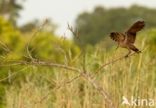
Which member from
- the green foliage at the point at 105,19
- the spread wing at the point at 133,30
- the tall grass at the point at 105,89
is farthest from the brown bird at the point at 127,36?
the green foliage at the point at 105,19

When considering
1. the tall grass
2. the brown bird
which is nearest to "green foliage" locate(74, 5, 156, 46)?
the tall grass

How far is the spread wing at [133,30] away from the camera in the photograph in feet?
9.61

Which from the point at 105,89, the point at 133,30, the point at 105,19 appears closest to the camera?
the point at 133,30

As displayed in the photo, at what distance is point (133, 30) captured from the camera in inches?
116

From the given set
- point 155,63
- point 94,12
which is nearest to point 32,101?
point 155,63

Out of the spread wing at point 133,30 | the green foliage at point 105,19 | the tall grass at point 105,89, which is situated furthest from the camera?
the green foliage at point 105,19

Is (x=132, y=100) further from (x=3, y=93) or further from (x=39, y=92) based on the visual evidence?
(x=3, y=93)

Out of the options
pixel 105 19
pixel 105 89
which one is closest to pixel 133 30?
pixel 105 89

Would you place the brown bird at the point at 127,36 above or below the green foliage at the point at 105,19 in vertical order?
below

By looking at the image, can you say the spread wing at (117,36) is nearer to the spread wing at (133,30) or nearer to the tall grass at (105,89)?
the spread wing at (133,30)

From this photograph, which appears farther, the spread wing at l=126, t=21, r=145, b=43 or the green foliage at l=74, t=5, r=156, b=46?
the green foliage at l=74, t=5, r=156, b=46

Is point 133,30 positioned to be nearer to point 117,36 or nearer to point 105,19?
point 117,36

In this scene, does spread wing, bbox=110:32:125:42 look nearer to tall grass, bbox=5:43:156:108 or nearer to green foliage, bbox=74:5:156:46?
tall grass, bbox=5:43:156:108

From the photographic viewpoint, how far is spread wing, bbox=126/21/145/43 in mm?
2928
